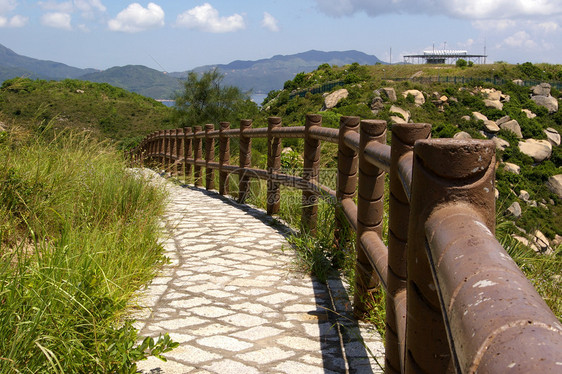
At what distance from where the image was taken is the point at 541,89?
6456 cm

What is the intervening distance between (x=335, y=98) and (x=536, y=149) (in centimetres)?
2203

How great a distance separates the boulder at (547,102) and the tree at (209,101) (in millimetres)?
41321

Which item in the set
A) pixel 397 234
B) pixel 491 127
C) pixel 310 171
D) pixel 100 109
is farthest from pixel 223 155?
pixel 100 109

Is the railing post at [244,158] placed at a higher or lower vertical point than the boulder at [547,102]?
lower

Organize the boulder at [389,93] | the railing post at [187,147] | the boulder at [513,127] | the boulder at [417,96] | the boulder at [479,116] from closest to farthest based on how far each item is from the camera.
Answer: the railing post at [187,147] → the boulder at [389,93] → the boulder at [417,96] → the boulder at [479,116] → the boulder at [513,127]

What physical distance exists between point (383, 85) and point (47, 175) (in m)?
50.7

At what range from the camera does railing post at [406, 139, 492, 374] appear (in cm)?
100

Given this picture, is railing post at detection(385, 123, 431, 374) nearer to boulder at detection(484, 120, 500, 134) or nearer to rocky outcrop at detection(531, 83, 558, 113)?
boulder at detection(484, 120, 500, 134)

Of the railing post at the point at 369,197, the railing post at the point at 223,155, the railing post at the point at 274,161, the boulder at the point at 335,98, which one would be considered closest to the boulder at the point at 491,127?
the boulder at the point at 335,98

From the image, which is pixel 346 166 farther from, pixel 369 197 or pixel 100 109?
pixel 100 109

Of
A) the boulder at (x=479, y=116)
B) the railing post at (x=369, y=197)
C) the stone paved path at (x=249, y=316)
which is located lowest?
the stone paved path at (x=249, y=316)

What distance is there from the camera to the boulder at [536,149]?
5191 centimetres

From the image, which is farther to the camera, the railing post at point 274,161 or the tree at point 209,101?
the tree at point 209,101

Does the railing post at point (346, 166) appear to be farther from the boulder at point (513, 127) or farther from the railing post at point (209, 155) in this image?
the boulder at point (513, 127)
